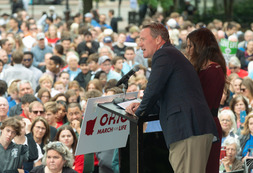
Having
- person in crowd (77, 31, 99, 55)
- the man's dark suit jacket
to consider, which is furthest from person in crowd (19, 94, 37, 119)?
person in crowd (77, 31, 99, 55)

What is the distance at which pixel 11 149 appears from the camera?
23.5 ft

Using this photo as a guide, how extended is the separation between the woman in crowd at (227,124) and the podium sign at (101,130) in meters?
3.26

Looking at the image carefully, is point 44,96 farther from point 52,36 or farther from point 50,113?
point 52,36

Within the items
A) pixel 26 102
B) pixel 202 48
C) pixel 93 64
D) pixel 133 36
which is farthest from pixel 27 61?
pixel 202 48

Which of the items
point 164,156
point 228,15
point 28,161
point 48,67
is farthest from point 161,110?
point 228,15

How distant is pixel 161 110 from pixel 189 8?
23920 millimetres

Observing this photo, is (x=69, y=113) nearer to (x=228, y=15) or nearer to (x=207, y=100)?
(x=207, y=100)

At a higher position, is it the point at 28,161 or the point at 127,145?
the point at 127,145

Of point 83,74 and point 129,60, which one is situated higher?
point 129,60

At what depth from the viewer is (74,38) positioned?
1678 centimetres

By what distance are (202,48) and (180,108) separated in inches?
28.0

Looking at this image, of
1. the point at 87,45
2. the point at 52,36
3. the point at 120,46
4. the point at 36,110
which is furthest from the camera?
the point at 52,36

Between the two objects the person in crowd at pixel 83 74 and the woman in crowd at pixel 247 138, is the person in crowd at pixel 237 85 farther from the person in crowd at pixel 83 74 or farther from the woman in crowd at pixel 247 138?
the person in crowd at pixel 83 74

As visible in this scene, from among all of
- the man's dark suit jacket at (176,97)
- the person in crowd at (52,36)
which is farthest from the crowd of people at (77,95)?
the person in crowd at (52,36)
